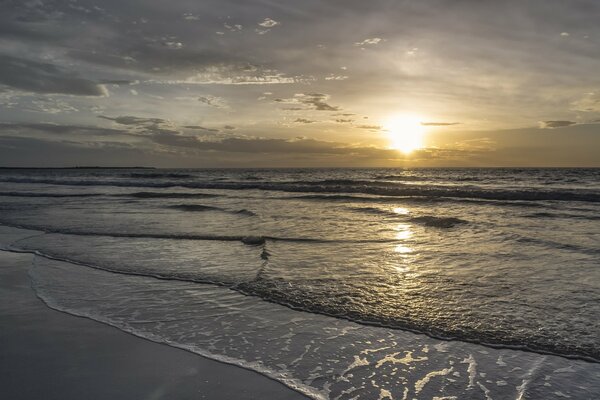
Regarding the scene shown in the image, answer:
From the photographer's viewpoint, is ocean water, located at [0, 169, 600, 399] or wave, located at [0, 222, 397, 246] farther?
wave, located at [0, 222, 397, 246]

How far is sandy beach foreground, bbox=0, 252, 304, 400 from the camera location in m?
3.53

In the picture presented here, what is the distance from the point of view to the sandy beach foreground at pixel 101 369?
3527mm

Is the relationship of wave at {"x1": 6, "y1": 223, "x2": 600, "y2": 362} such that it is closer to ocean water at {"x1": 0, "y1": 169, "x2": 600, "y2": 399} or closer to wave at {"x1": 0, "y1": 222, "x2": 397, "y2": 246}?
ocean water at {"x1": 0, "y1": 169, "x2": 600, "y2": 399}

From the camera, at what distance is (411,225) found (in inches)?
579

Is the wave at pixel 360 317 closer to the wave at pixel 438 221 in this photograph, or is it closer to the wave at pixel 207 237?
the wave at pixel 207 237

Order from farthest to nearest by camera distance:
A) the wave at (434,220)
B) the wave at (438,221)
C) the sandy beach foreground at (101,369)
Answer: the wave at (434,220) → the wave at (438,221) → the sandy beach foreground at (101,369)

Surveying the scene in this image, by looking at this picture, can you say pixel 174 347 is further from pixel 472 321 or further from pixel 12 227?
pixel 12 227

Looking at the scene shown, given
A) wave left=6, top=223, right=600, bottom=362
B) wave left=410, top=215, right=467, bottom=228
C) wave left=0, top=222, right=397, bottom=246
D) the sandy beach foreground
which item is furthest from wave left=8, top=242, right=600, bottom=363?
wave left=410, top=215, right=467, bottom=228

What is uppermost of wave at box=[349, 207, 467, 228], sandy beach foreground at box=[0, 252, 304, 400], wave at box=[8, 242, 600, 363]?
wave at box=[349, 207, 467, 228]

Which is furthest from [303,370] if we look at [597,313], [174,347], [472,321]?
[597,313]

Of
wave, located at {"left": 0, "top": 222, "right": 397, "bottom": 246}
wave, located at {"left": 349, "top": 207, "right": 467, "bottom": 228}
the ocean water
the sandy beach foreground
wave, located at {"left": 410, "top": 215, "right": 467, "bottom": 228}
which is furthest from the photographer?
wave, located at {"left": 349, "top": 207, "right": 467, "bottom": 228}

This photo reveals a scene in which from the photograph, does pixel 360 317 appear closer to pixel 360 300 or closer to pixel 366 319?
pixel 366 319

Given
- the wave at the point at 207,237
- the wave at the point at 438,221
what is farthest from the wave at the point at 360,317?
the wave at the point at 438,221

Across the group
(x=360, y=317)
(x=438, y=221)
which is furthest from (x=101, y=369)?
(x=438, y=221)
